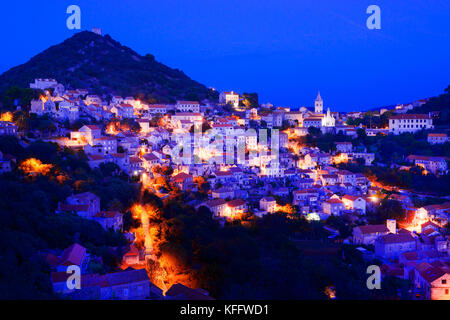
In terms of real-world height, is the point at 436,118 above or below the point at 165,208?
above

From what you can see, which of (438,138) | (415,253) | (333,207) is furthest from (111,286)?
(438,138)

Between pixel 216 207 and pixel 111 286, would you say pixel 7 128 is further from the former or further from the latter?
pixel 111 286

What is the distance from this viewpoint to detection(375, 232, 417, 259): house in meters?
17.5

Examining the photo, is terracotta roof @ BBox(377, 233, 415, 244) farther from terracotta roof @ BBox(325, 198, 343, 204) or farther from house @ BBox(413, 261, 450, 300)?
terracotta roof @ BBox(325, 198, 343, 204)

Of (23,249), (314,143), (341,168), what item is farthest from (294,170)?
(23,249)

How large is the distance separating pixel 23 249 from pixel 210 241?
6.56m

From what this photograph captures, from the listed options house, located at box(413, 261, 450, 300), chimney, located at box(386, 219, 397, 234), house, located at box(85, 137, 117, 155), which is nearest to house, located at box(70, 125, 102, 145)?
house, located at box(85, 137, 117, 155)

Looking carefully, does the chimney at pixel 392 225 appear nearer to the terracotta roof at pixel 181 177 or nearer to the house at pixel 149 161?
the terracotta roof at pixel 181 177

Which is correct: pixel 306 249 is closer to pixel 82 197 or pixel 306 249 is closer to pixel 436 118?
pixel 82 197

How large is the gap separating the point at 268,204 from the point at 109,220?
906 centimetres

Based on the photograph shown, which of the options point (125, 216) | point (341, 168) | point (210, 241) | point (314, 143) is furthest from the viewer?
point (314, 143)

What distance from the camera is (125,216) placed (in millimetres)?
16125

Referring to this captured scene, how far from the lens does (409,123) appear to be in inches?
1419

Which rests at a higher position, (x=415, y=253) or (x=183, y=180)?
(x=183, y=180)
